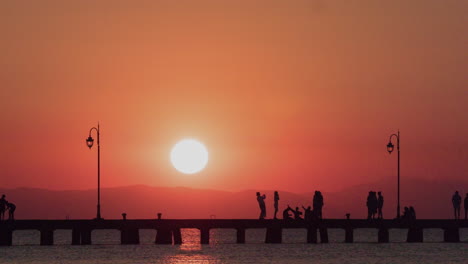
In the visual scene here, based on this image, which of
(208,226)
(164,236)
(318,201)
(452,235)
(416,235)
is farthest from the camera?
(452,235)

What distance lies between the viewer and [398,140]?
8438cm

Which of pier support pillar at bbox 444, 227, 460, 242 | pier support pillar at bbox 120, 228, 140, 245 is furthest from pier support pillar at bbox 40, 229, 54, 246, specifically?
pier support pillar at bbox 444, 227, 460, 242

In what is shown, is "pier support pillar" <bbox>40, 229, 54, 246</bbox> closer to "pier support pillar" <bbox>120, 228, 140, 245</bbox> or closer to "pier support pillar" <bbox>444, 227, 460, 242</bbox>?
"pier support pillar" <bbox>120, 228, 140, 245</bbox>

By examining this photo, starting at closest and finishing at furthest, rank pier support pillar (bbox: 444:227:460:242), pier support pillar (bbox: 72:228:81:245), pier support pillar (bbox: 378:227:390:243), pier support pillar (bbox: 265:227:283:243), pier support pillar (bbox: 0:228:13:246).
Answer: pier support pillar (bbox: 72:228:81:245), pier support pillar (bbox: 0:228:13:246), pier support pillar (bbox: 265:227:283:243), pier support pillar (bbox: 444:227:460:242), pier support pillar (bbox: 378:227:390:243)

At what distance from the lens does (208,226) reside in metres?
89.5

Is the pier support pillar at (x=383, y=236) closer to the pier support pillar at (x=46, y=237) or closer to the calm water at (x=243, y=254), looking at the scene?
the calm water at (x=243, y=254)

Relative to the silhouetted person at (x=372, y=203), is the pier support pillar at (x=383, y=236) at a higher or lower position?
lower

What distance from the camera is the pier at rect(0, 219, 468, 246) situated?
84.8m

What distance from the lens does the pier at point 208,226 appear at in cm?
8475

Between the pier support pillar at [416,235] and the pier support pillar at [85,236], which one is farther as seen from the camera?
the pier support pillar at [416,235]

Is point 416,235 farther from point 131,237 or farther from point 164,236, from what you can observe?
point 131,237

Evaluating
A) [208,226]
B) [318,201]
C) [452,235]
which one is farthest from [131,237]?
[452,235]

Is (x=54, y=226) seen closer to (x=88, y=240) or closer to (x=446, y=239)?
(x=88, y=240)

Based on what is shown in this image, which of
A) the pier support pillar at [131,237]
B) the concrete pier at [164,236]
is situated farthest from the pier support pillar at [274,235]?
the pier support pillar at [131,237]
